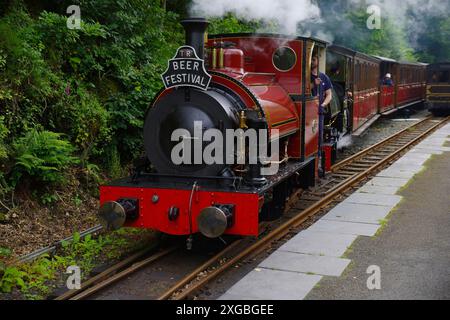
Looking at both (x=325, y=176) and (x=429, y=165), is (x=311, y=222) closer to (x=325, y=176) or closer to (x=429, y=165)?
(x=325, y=176)

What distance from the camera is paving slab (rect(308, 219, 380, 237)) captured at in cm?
753

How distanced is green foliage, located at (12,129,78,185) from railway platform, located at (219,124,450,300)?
119 inches

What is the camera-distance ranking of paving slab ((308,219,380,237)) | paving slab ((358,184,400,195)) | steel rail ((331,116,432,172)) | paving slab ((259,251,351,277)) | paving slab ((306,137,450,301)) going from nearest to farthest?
1. paving slab ((306,137,450,301))
2. paving slab ((259,251,351,277))
3. paving slab ((308,219,380,237))
4. paving slab ((358,184,400,195))
5. steel rail ((331,116,432,172))

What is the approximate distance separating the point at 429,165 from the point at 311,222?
19.9 feet

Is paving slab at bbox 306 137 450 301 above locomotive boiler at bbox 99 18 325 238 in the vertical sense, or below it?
below

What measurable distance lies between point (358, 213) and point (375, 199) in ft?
3.69

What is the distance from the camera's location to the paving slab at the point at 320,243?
672cm

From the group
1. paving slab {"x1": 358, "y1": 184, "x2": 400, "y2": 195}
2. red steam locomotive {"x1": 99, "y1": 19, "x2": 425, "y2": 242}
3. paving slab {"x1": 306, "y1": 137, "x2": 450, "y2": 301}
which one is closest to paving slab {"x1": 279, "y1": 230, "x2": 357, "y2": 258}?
paving slab {"x1": 306, "y1": 137, "x2": 450, "y2": 301}

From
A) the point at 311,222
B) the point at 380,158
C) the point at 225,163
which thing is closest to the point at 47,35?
the point at 225,163

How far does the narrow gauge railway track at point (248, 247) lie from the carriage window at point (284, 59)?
2.15m

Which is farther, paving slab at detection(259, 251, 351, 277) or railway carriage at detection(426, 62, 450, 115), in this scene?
railway carriage at detection(426, 62, 450, 115)

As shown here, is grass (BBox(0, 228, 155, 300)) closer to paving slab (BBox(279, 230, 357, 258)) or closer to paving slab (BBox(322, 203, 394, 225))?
paving slab (BBox(279, 230, 357, 258))

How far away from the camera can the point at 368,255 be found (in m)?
6.59

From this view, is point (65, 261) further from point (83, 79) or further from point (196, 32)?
point (83, 79)
